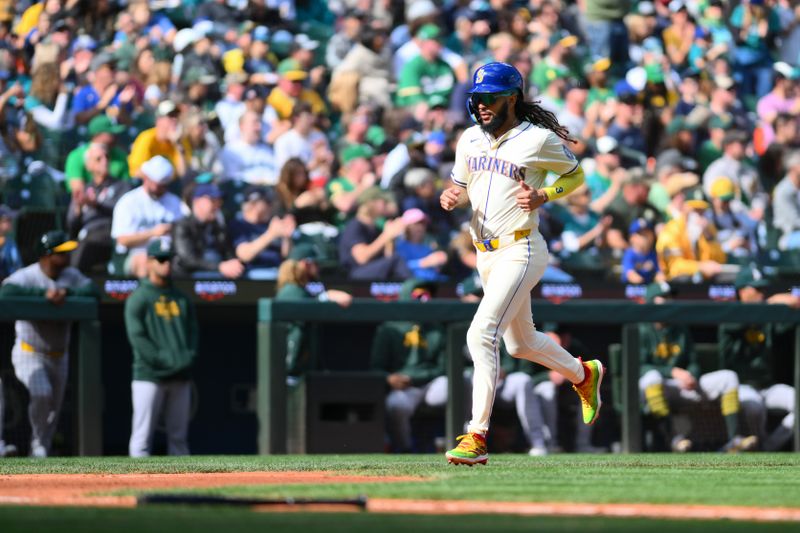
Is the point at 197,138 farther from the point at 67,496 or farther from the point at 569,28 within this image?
the point at 67,496

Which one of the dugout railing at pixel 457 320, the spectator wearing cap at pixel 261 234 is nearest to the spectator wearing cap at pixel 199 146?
the spectator wearing cap at pixel 261 234

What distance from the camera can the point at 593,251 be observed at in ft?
43.5

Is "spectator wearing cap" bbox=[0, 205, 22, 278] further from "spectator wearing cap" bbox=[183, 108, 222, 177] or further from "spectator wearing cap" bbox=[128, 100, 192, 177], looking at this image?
"spectator wearing cap" bbox=[183, 108, 222, 177]

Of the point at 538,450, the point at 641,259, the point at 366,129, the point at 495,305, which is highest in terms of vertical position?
the point at 366,129

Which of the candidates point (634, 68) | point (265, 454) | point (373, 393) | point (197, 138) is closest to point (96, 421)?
point (265, 454)

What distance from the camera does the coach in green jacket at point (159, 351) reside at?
1020 centimetres

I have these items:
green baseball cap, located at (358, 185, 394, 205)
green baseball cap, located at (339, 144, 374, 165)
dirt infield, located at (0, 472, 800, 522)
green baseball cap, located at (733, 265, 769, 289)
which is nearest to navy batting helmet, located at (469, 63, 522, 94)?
dirt infield, located at (0, 472, 800, 522)

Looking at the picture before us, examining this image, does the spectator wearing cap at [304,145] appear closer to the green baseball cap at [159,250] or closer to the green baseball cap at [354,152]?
the green baseball cap at [354,152]

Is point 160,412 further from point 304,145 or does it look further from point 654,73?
point 654,73

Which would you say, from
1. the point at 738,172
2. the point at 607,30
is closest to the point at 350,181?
the point at 738,172

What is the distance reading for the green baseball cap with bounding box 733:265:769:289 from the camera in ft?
38.4

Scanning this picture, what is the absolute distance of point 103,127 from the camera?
12.6m

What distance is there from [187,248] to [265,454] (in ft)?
6.95

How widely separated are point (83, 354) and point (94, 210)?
5.82ft
